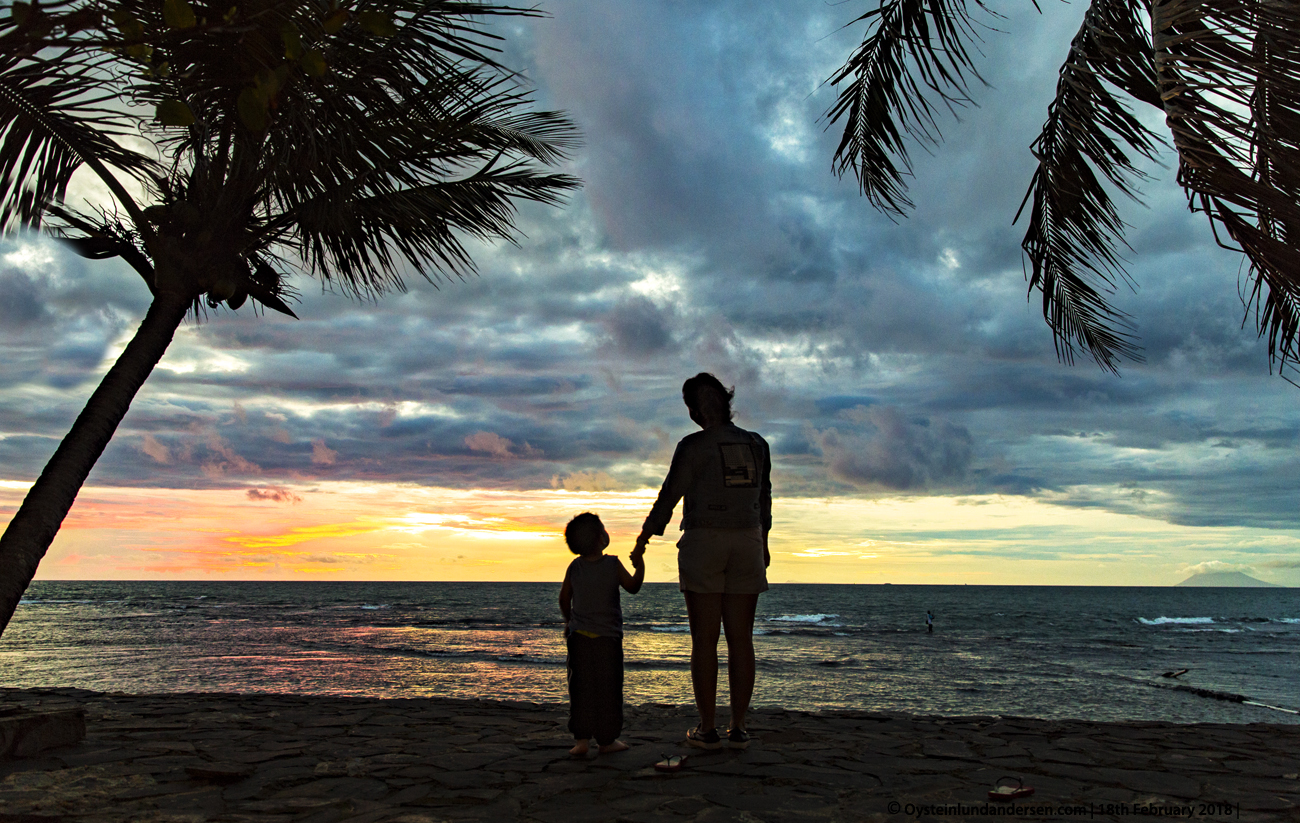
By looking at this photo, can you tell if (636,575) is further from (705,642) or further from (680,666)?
(680,666)

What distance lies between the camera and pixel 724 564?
13.2 feet

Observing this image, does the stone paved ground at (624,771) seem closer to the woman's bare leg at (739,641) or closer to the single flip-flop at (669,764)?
the single flip-flop at (669,764)

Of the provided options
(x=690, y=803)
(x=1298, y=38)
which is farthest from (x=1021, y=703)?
(x=1298, y=38)

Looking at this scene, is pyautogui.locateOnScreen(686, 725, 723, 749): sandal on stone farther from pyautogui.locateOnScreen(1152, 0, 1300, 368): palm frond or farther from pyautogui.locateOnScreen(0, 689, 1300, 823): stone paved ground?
pyautogui.locateOnScreen(1152, 0, 1300, 368): palm frond

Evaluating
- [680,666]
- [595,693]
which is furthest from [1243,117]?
[680,666]

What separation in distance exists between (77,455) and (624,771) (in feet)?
11.0

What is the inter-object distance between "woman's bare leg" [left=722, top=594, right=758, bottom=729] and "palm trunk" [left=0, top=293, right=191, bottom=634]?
3434mm

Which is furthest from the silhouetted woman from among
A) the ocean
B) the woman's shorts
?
the ocean

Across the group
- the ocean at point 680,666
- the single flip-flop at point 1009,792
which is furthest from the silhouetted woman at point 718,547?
the ocean at point 680,666

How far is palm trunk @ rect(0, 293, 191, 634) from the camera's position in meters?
3.90

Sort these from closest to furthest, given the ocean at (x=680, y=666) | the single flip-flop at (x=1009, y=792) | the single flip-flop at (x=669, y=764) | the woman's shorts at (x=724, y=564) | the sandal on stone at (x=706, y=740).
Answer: the single flip-flop at (x=1009, y=792) < the single flip-flop at (x=669, y=764) < the woman's shorts at (x=724, y=564) < the sandal on stone at (x=706, y=740) < the ocean at (x=680, y=666)

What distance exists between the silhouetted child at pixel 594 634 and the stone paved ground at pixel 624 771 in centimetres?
17

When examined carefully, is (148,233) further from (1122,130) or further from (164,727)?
(1122,130)

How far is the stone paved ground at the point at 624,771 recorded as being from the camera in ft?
10.2
